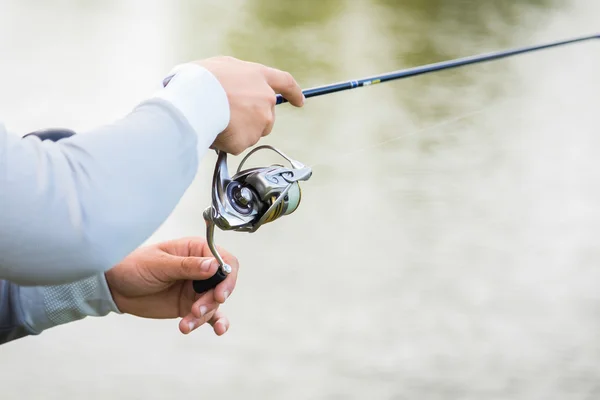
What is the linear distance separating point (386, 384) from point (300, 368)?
22 cm

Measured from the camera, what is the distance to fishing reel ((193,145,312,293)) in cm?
87

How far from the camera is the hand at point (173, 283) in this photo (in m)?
1.02

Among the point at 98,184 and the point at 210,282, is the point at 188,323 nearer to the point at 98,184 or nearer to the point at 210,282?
the point at 210,282

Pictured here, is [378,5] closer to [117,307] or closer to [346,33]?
[346,33]

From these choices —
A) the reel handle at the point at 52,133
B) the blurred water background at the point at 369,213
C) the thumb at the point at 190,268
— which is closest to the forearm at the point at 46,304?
the thumb at the point at 190,268

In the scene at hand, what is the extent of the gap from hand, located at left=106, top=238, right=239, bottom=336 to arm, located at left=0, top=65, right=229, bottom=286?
1.44ft

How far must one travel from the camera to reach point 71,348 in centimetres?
176

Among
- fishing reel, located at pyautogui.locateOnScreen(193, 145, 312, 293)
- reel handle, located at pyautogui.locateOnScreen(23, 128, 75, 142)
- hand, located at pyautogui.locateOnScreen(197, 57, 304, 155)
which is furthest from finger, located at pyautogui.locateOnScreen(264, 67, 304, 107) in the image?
reel handle, located at pyautogui.locateOnScreen(23, 128, 75, 142)

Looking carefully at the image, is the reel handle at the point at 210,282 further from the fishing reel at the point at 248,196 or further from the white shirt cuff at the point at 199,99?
the white shirt cuff at the point at 199,99

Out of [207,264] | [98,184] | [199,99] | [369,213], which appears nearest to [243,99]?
[199,99]

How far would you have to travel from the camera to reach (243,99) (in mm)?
671

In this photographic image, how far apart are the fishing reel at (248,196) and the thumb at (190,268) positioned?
0.04 m

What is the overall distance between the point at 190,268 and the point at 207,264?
4cm

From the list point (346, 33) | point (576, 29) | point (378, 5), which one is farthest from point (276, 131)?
point (576, 29)
